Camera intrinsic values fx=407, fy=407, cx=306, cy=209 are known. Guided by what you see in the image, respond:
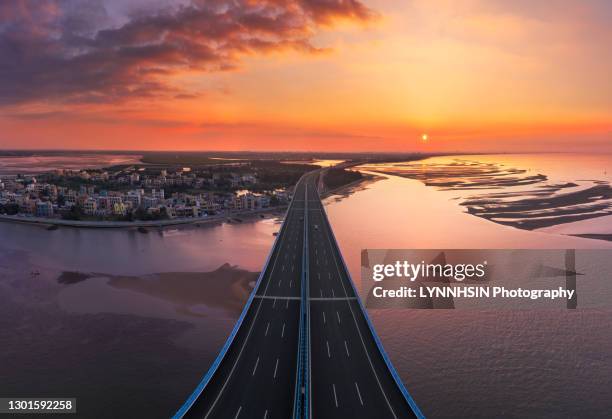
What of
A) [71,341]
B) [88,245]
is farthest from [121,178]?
[71,341]

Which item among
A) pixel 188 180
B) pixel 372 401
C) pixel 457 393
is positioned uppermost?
pixel 188 180

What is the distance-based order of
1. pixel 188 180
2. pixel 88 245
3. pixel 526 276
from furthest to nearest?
pixel 188 180 → pixel 88 245 → pixel 526 276

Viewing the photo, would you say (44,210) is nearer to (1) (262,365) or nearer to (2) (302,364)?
(1) (262,365)

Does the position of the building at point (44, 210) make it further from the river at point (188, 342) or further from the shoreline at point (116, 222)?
the river at point (188, 342)

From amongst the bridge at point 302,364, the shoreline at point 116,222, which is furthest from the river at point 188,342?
the shoreline at point 116,222

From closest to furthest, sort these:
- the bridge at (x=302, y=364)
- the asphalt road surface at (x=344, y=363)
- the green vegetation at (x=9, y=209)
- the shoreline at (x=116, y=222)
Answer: the bridge at (x=302, y=364) < the asphalt road surface at (x=344, y=363) < the shoreline at (x=116, y=222) < the green vegetation at (x=9, y=209)

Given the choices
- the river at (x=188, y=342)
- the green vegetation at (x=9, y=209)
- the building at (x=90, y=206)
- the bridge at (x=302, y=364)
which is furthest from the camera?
the green vegetation at (x=9, y=209)

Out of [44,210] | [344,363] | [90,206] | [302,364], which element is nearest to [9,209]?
[44,210]

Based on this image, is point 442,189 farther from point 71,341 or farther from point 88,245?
point 71,341
